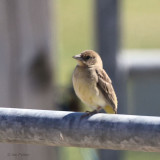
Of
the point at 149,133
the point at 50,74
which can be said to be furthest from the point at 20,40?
the point at 149,133

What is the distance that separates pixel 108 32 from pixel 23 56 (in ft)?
5.35

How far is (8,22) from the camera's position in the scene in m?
5.84

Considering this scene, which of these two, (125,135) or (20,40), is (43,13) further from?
(125,135)

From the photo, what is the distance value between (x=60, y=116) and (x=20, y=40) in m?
2.37

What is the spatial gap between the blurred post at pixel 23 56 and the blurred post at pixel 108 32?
3.76 ft

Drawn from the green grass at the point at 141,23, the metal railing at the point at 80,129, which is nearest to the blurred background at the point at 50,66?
the metal railing at the point at 80,129

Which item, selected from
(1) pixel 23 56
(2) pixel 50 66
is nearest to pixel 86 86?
(1) pixel 23 56

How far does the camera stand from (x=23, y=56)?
6000mm

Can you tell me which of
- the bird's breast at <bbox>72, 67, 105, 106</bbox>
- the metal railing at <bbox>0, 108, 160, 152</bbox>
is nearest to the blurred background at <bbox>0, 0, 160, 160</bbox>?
the bird's breast at <bbox>72, 67, 105, 106</bbox>

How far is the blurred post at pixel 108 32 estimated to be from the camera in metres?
7.36

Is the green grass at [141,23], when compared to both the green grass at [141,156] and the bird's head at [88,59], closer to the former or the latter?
the green grass at [141,156]

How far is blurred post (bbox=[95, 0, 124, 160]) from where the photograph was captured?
24.1 feet

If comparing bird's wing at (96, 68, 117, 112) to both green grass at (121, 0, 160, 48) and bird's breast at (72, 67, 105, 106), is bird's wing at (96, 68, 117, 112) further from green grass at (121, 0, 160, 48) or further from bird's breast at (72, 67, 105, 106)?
green grass at (121, 0, 160, 48)

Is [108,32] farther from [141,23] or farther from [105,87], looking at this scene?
[141,23]
